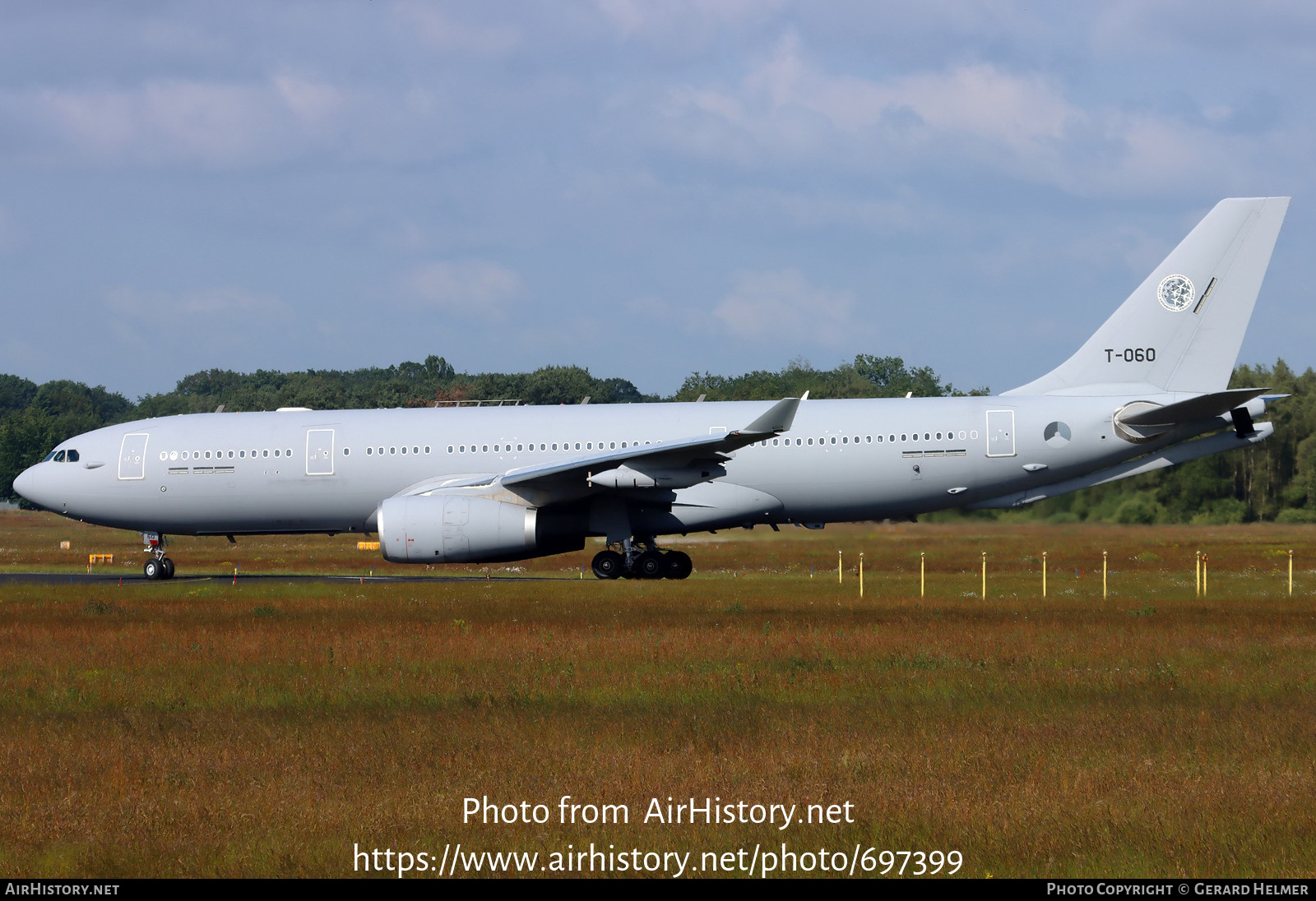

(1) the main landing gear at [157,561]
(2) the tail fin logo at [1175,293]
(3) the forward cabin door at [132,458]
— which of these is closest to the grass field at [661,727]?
(2) the tail fin logo at [1175,293]

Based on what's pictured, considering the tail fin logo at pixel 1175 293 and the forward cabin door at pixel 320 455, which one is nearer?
the tail fin logo at pixel 1175 293

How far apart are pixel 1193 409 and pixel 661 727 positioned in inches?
611

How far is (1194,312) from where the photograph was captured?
22.8 meters

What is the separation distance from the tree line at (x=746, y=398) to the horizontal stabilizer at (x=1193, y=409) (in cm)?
521

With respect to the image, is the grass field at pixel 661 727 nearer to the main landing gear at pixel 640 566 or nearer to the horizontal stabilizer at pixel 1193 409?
the horizontal stabilizer at pixel 1193 409

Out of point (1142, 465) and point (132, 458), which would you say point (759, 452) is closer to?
point (1142, 465)

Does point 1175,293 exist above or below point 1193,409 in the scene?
above

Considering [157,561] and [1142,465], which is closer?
[1142,465]

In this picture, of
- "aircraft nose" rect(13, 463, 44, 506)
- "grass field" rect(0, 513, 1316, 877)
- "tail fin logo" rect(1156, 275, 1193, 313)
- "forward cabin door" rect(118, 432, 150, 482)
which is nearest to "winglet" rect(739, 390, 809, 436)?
"grass field" rect(0, 513, 1316, 877)

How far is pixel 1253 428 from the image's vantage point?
854 inches

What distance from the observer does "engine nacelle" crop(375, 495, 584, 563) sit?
69.5 ft

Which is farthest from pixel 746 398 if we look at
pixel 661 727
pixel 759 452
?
pixel 661 727

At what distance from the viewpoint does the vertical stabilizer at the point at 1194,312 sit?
74.2 feet
